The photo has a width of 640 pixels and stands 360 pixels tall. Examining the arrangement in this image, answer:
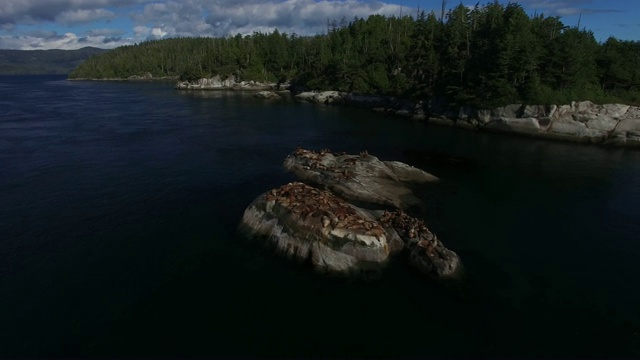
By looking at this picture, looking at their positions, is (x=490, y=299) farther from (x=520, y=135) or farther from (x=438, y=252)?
(x=520, y=135)

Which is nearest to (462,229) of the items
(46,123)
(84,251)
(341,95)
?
(84,251)

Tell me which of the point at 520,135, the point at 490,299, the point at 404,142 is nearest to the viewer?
the point at 490,299

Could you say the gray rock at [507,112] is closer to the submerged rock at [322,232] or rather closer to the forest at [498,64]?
the forest at [498,64]

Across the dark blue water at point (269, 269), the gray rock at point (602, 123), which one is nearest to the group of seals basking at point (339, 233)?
the dark blue water at point (269, 269)

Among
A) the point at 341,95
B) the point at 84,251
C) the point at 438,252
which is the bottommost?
the point at 84,251

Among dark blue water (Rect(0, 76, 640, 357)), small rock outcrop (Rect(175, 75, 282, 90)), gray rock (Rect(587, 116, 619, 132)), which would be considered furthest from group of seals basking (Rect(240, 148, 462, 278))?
small rock outcrop (Rect(175, 75, 282, 90))

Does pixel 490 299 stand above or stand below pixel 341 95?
below
